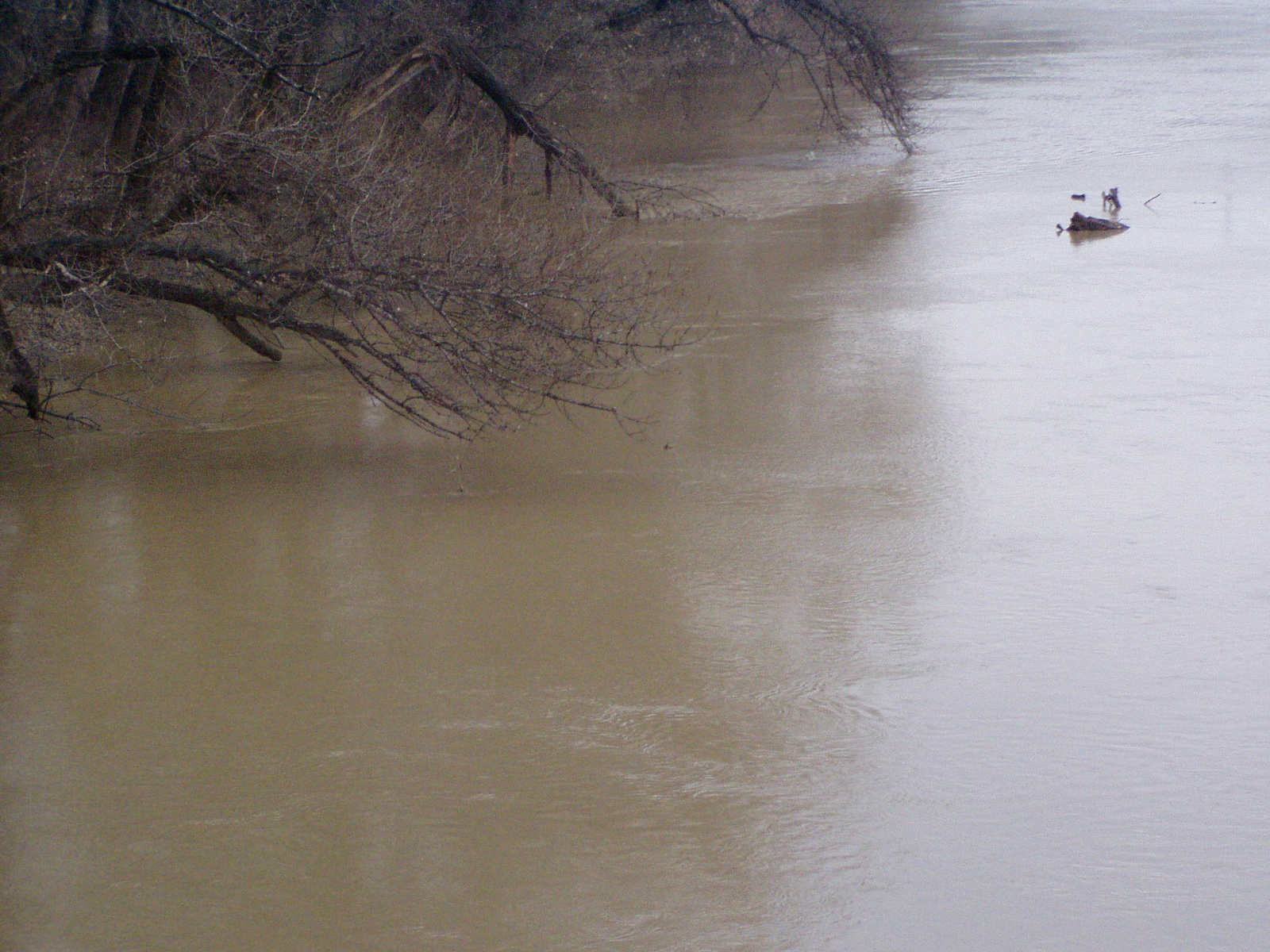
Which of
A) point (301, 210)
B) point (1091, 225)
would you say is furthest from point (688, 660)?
point (1091, 225)

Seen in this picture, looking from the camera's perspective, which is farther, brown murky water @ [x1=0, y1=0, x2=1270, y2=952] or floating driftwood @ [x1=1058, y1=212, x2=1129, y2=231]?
floating driftwood @ [x1=1058, y1=212, x2=1129, y2=231]

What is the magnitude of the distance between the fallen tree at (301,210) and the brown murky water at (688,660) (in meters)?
0.68

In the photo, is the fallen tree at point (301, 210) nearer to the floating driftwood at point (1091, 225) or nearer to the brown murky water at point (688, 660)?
the brown murky water at point (688, 660)

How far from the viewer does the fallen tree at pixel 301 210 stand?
7562 millimetres

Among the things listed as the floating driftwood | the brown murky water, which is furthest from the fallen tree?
the floating driftwood

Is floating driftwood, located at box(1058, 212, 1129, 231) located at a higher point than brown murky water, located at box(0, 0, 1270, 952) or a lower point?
higher

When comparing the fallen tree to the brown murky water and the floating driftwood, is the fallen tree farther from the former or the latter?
the floating driftwood

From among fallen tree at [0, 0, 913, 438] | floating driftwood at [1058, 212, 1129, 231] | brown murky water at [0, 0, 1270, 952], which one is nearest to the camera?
brown murky water at [0, 0, 1270, 952]

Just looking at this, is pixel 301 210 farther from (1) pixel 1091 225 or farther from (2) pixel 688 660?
(1) pixel 1091 225

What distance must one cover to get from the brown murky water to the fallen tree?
68 cm

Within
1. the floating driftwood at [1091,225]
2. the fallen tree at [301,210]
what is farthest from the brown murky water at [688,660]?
the floating driftwood at [1091,225]

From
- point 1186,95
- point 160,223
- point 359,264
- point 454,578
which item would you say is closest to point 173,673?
point 454,578

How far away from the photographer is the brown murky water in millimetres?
4492

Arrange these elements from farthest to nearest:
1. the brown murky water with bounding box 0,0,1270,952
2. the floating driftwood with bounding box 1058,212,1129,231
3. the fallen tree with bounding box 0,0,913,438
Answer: the floating driftwood with bounding box 1058,212,1129,231 < the fallen tree with bounding box 0,0,913,438 < the brown murky water with bounding box 0,0,1270,952
